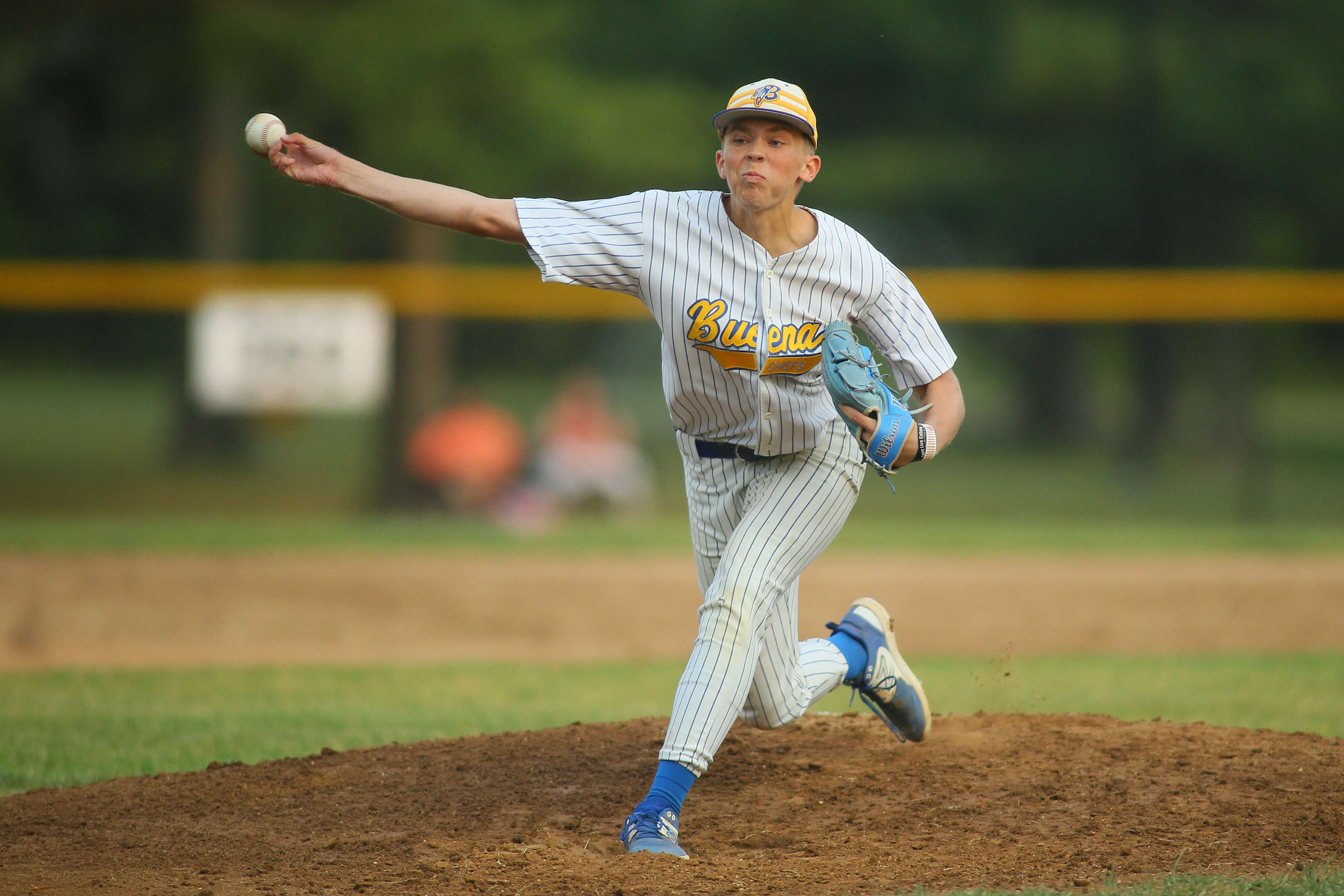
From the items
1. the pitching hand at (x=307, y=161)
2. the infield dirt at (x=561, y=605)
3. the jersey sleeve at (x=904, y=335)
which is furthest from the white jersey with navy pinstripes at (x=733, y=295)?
the infield dirt at (x=561, y=605)

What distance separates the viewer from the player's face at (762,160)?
310cm

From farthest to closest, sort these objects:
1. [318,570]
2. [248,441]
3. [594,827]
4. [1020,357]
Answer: [1020,357], [248,441], [318,570], [594,827]

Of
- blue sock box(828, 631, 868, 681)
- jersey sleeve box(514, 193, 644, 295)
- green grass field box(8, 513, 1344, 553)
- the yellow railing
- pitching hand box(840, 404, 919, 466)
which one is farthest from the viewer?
the yellow railing

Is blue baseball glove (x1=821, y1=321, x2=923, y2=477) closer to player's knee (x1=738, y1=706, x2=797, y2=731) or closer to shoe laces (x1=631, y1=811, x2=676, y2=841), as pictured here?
player's knee (x1=738, y1=706, x2=797, y2=731)

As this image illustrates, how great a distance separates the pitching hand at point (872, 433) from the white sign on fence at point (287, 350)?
8672mm

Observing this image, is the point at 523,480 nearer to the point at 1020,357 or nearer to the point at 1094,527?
the point at 1094,527

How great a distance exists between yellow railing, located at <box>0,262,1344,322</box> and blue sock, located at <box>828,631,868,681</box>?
8.33 m

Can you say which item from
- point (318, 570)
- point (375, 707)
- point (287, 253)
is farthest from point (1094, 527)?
point (287, 253)

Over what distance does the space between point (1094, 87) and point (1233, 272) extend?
3.27 metres

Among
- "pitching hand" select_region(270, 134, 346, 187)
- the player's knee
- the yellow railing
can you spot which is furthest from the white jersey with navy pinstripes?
the yellow railing

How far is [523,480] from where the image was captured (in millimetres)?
12117

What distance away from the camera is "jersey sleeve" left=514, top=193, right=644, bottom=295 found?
10.3 ft

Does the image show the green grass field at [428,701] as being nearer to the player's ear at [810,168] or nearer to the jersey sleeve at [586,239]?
the jersey sleeve at [586,239]

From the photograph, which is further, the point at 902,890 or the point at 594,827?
the point at 594,827
